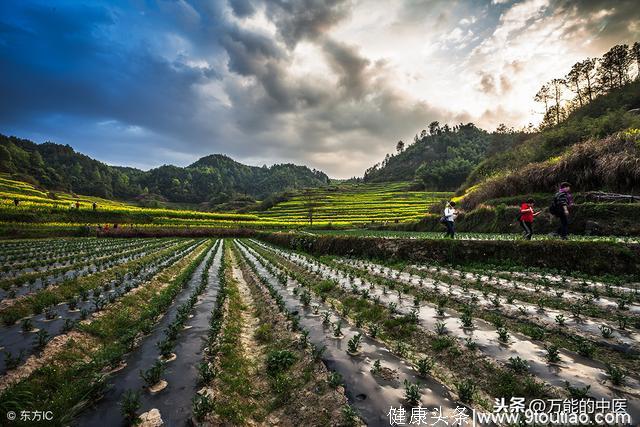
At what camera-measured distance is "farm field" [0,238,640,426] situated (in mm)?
4777

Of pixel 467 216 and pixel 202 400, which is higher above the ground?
pixel 467 216

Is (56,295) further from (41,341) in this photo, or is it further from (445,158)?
(445,158)

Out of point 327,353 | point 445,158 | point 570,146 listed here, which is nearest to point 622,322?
point 327,353

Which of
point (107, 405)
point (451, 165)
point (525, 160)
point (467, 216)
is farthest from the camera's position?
point (451, 165)

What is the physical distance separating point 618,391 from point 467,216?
27874 mm

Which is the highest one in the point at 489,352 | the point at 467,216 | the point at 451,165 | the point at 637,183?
the point at 451,165

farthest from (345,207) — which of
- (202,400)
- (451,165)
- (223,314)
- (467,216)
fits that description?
(202,400)

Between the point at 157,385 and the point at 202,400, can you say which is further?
the point at 157,385

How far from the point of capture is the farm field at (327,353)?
4.78 metres

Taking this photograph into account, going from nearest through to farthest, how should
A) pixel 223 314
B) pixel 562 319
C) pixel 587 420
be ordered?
pixel 587 420 → pixel 562 319 → pixel 223 314

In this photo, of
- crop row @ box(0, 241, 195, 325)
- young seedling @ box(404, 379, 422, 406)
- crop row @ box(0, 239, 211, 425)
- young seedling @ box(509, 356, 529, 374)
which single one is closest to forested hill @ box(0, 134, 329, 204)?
crop row @ box(0, 241, 195, 325)

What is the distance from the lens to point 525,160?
4612 cm

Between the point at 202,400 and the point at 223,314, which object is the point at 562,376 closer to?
the point at 202,400

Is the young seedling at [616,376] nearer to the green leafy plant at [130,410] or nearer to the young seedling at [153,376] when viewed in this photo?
the green leafy plant at [130,410]
